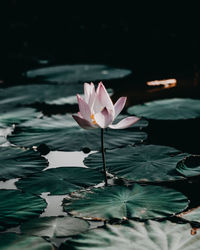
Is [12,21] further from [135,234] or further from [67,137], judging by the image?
[135,234]

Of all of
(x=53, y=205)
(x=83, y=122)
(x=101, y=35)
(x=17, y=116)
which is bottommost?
(x=53, y=205)

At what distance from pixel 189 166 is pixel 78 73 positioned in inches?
83.3

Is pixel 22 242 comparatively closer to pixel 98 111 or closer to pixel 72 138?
pixel 98 111

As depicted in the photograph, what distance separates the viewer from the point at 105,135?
196 cm

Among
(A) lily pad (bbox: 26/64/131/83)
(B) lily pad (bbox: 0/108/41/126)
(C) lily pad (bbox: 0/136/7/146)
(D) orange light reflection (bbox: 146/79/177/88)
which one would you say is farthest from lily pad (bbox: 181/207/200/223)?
(A) lily pad (bbox: 26/64/131/83)

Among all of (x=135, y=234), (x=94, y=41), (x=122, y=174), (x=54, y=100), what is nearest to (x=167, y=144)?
(x=122, y=174)

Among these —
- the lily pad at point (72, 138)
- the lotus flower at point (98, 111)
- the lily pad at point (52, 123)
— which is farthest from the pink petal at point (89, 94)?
the lily pad at point (52, 123)

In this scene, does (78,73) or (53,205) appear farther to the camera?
(78,73)

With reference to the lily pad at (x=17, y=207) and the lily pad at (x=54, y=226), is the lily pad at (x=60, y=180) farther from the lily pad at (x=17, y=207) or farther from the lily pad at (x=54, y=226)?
the lily pad at (x=54, y=226)

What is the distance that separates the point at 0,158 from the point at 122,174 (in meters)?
0.53

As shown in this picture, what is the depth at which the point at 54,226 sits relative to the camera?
1.14 m

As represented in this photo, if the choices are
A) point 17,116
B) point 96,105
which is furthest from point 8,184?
point 17,116

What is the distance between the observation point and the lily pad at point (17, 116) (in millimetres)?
2203

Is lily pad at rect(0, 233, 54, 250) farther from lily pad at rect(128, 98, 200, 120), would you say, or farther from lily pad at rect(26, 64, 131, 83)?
lily pad at rect(26, 64, 131, 83)
